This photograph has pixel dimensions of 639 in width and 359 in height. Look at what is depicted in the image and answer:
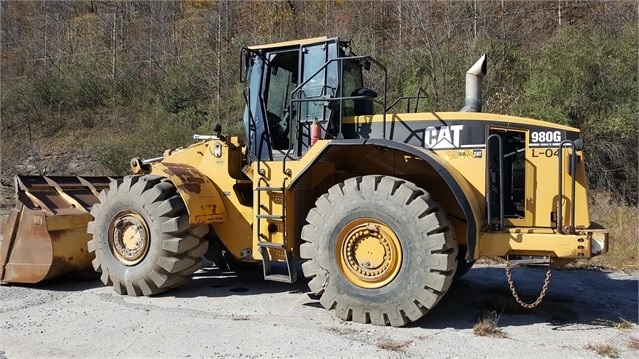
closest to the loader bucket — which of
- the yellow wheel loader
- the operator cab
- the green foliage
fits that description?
the yellow wheel loader

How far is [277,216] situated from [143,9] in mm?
28776

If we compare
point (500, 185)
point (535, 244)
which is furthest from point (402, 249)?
point (535, 244)

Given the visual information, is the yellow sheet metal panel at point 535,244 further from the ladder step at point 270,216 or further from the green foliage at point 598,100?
the green foliage at point 598,100

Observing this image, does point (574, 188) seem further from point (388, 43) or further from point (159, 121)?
point (159, 121)

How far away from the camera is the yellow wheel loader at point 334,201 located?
4.88 meters

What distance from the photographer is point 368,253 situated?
5.11 m

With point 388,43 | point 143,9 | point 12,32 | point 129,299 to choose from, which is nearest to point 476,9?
point 388,43

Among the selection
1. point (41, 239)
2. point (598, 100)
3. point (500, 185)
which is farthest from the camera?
point (598, 100)

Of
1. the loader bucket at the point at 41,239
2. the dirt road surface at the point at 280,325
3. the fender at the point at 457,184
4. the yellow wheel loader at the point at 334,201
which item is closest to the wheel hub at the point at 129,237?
the yellow wheel loader at the point at 334,201

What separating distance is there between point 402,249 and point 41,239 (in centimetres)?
456

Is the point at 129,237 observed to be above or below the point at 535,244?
below

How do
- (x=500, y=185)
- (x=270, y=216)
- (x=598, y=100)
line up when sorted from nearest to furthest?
1. (x=500, y=185)
2. (x=270, y=216)
3. (x=598, y=100)

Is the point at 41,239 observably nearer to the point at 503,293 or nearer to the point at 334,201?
the point at 334,201

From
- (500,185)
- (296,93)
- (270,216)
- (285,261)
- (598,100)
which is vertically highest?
(598,100)
